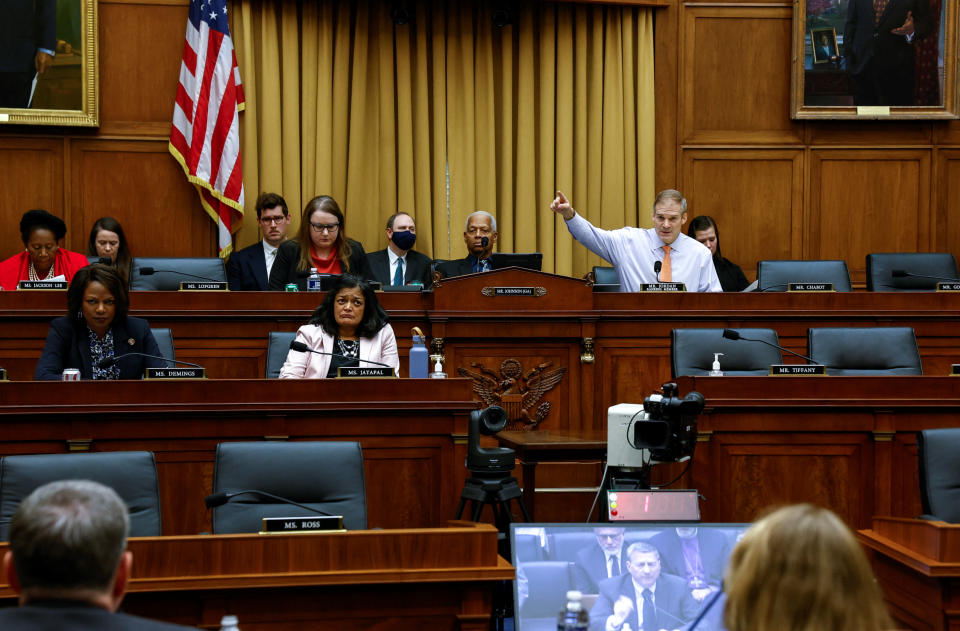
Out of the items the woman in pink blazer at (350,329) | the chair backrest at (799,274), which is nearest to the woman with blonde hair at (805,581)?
the woman in pink blazer at (350,329)

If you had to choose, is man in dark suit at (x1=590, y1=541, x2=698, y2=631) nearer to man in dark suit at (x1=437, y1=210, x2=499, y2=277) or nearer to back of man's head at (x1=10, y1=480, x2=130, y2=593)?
back of man's head at (x1=10, y1=480, x2=130, y2=593)

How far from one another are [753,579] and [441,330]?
394 centimetres

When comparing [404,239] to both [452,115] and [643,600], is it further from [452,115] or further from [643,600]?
[643,600]

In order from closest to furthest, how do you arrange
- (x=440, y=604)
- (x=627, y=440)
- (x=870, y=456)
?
(x=440, y=604), (x=627, y=440), (x=870, y=456)

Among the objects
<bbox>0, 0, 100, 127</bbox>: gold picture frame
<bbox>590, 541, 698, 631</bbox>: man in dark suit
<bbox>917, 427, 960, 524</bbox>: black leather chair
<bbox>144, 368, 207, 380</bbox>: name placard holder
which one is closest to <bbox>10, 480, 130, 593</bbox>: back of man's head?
<bbox>590, 541, 698, 631</bbox>: man in dark suit

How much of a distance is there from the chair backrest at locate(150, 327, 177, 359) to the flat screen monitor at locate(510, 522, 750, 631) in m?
2.40

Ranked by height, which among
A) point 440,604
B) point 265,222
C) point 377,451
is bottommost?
point 440,604

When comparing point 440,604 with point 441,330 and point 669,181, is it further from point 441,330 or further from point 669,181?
point 669,181

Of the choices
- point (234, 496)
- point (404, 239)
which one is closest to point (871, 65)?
point (404, 239)

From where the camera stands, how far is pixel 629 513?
3383mm

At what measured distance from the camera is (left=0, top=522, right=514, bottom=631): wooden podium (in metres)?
2.83

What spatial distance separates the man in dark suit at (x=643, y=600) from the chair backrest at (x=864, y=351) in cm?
232

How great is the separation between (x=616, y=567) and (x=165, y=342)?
2.70 m

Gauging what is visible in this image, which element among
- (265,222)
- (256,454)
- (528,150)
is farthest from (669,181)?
(256,454)
